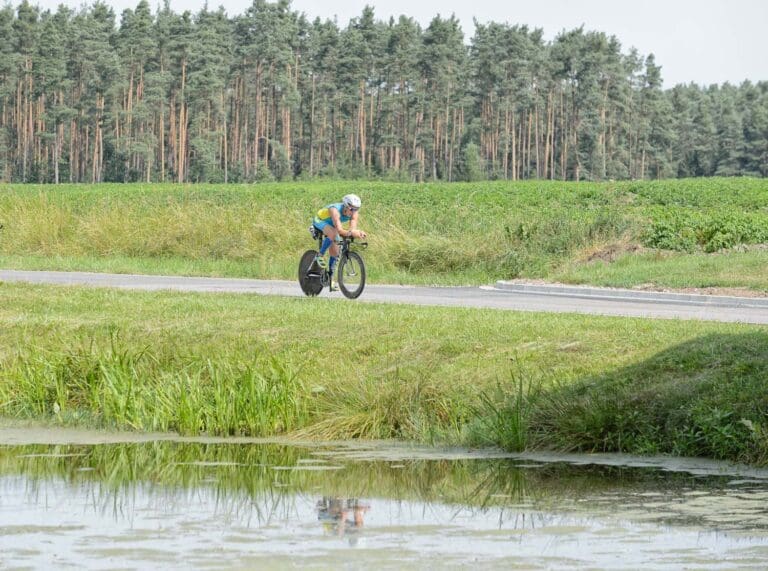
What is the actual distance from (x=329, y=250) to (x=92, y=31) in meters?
131

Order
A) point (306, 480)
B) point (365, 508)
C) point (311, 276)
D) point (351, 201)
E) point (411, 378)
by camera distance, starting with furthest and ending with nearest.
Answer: point (311, 276) → point (351, 201) → point (411, 378) → point (306, 480) → point (365, 508)

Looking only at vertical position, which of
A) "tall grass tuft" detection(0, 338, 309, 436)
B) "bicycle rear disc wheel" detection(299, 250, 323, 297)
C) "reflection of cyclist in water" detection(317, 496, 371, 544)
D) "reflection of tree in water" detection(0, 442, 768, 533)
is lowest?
"reflection of tree in water" detection(0, 442, 768, 533)

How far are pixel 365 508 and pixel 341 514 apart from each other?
244mm

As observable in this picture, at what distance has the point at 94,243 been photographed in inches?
1401

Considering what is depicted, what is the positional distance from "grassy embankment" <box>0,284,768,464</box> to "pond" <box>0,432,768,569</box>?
0.47 m

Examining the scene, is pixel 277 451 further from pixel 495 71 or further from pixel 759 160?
pixel 759 160

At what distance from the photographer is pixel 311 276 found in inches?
825

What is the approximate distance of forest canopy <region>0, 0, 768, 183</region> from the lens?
14000 centimetres

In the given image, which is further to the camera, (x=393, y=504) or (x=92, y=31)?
(x=92, y=31)

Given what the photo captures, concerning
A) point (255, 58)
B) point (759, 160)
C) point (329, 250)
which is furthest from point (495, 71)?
point (329, 250)

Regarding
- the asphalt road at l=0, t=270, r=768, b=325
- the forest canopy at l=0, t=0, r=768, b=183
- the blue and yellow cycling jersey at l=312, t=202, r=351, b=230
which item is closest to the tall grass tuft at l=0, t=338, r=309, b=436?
the blue and yellow cycling jersey at l=312, t=202, r=351, b=230

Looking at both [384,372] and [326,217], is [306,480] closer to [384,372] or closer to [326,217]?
[384,372]

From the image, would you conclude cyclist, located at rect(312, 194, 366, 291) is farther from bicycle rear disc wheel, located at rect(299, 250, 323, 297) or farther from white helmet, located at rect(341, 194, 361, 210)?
bicycle rear disc wheel, located at rect(299, 250, 323, 297)

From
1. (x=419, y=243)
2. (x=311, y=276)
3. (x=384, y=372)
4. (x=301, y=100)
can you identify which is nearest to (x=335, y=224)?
(x=311, y=276)
